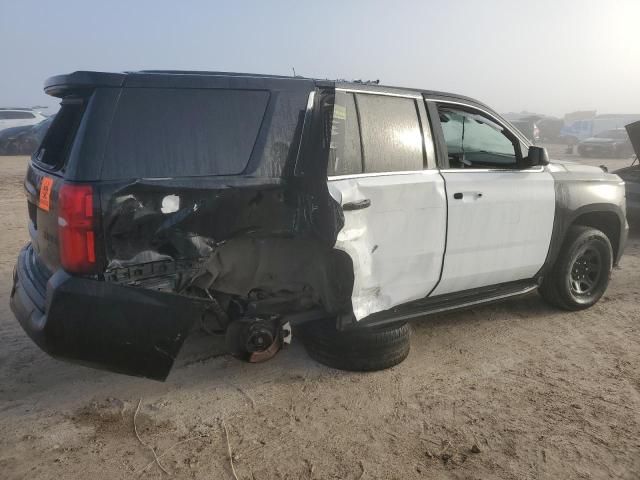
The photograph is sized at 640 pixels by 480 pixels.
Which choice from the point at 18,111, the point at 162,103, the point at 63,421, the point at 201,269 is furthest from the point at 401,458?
the point at 18,111

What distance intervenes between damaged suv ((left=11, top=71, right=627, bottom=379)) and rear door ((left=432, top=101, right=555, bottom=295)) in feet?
0.05

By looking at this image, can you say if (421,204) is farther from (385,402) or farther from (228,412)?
(228,412)

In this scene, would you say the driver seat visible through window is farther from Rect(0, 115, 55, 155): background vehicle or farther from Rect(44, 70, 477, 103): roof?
Rect(0, 115, 55, 155): background vehicle

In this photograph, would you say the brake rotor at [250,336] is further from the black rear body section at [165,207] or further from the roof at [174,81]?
the roof at [174,81]

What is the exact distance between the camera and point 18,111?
22016 mm

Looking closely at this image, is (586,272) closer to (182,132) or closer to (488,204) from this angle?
(488,204)

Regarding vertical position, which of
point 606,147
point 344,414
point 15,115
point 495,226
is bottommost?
point 15,115

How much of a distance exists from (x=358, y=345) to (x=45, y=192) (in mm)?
2099

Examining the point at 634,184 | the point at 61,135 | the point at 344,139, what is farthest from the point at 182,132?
the point at 634,184

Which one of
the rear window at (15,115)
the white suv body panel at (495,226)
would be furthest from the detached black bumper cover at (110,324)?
the rear window at (15,115)

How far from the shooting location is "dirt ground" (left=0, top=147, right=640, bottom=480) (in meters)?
2.69

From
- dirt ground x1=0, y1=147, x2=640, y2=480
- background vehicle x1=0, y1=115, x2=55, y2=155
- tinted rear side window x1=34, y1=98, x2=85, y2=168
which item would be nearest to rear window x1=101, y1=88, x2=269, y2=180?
tinted rear side window x1=34, y1=98, x2=85, y2=168

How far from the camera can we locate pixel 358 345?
358cm

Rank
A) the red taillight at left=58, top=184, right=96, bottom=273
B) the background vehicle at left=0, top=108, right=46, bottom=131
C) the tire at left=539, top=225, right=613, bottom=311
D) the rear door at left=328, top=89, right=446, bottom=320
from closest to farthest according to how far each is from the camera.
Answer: the red taillight at left=58, top=184, right=96, bottom=273
the rear door at left=328, top=89, right=446, bottom=320
the tire at left=539, top=225, right=613, bottom=311
the background vehicle at left=0, top=108, right=46, bottom=131
